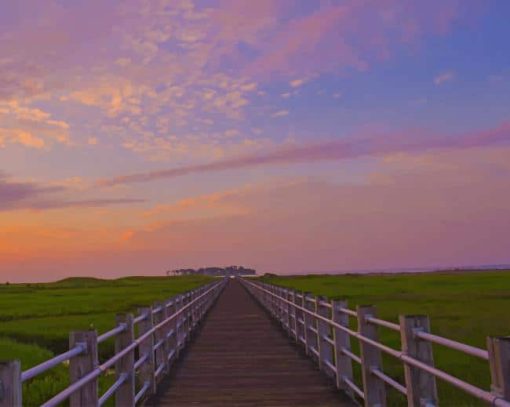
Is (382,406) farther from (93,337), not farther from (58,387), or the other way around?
(58,387)

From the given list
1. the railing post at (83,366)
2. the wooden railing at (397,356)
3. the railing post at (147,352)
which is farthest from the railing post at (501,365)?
the railing post at (147,352)

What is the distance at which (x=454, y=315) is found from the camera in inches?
992

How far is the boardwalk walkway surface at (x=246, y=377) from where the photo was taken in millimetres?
8672

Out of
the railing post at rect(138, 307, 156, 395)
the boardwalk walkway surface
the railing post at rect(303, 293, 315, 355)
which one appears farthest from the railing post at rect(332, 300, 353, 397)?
the railing post at rect(303, 293, 315, 355)

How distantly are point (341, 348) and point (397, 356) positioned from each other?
3221 mm

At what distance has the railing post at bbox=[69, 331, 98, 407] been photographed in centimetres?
541

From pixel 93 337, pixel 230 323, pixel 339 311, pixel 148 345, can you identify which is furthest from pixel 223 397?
pixel 230 323

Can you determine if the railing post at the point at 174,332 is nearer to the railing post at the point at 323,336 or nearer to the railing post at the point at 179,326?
the railing post at the point at 179,326

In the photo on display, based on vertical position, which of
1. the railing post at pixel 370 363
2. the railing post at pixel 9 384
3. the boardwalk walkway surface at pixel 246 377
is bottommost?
the boardwalk walkway surface at pixel 246 377

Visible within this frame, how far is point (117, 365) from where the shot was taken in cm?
752

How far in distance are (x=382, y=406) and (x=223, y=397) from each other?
8.25 ft

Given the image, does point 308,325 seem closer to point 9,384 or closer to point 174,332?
point 174,332

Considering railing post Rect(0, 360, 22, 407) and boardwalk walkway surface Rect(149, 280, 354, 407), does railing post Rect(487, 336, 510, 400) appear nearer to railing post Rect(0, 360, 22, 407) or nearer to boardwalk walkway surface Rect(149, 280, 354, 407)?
railing post Rect(0, 360, 22, 407)

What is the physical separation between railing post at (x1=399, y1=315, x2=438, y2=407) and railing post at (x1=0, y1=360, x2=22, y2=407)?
10.9 feet
